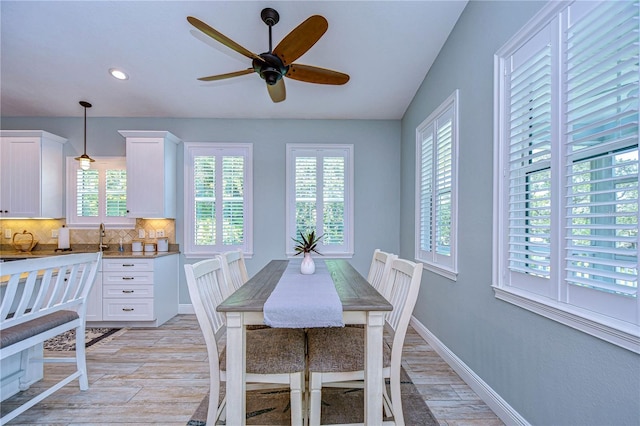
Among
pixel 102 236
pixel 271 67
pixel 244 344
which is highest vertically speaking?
pixel 271 67

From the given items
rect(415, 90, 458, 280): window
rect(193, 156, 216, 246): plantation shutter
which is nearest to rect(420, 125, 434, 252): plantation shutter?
rect(415, 90, 458, 280): window

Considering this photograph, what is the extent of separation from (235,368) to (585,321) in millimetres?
1621

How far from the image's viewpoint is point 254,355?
149cm

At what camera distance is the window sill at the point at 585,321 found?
1.04 m

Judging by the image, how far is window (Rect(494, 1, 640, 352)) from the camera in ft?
3.55

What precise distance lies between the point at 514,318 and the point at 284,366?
4.54 ft

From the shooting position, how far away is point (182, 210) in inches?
153

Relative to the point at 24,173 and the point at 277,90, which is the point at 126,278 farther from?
the point at 277,90

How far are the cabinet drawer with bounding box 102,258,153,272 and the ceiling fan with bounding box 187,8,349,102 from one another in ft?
8.24

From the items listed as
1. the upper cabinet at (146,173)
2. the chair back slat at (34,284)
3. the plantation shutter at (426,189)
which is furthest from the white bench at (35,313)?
the plantation shutter at (426,189)

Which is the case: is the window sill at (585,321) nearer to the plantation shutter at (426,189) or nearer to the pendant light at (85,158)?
the plantation shutter at (426,189)

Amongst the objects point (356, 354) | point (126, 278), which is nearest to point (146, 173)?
point (126, 278)

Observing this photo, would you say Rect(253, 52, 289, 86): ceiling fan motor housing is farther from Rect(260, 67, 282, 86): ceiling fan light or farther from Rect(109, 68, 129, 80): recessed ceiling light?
Rect(109, 68, 129, 80): recessed ceiling light

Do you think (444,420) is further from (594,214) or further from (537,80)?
(537,80)
